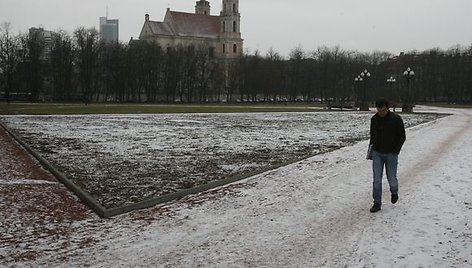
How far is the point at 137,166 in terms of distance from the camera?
12.8 m

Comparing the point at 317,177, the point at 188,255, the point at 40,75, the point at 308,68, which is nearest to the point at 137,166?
the point at 317,177

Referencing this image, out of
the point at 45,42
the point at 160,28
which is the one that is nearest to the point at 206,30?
the point at 160,28

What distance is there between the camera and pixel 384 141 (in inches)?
326

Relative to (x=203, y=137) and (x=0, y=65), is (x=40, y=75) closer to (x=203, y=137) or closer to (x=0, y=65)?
(x=0, y=65)

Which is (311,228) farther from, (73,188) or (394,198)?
(73,188)

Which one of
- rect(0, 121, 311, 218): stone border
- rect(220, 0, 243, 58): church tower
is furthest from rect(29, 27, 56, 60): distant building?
rect(0, 121, 311, 218): stone border

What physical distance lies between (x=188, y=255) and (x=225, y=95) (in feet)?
308

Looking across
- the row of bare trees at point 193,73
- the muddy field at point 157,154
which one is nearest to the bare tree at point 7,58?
the row of bare trees at point 193,73

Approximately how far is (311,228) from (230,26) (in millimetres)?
112715

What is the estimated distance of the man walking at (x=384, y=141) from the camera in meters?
8.26

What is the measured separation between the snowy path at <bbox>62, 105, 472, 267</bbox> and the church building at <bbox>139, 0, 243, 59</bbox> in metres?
101

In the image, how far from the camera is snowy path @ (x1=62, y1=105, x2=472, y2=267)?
5.94 metres

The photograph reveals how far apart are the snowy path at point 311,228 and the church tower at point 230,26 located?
107184 mm

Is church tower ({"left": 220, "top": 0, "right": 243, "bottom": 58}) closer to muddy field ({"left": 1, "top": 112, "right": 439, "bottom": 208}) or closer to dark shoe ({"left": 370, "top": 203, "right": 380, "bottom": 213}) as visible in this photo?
muddy field ({"left": 1, "top": 112, "right": 439, "bottom": 208})
